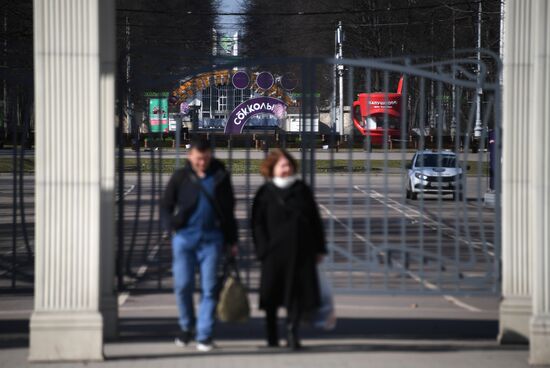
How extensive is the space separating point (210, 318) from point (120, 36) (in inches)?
2284

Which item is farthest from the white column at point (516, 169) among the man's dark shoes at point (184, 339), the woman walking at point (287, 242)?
the man's dark shoes at point (184, 339)

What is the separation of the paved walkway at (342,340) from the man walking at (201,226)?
471 millimetres

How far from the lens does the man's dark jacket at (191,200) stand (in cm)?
988

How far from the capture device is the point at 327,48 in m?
85.3

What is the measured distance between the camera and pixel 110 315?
34.8 feet

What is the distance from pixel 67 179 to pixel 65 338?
4.14ft

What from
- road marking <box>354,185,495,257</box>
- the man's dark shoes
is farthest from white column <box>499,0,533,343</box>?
road marking <box>354,185,495,257</box>

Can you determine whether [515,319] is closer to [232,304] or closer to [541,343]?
[541,343]

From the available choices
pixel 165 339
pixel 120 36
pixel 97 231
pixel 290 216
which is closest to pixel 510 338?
pixel 290 216

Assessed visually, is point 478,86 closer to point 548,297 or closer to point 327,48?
point 548,297

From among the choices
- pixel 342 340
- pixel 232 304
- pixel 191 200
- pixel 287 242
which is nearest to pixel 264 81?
pixel 342 340

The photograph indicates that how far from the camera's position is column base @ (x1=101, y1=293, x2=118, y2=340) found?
10.6m

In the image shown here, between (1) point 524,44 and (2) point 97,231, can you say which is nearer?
(2) point 97,231

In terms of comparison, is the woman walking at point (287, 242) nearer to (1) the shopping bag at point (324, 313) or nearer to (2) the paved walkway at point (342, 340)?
(1) the shopping bag at point (324, 313)
